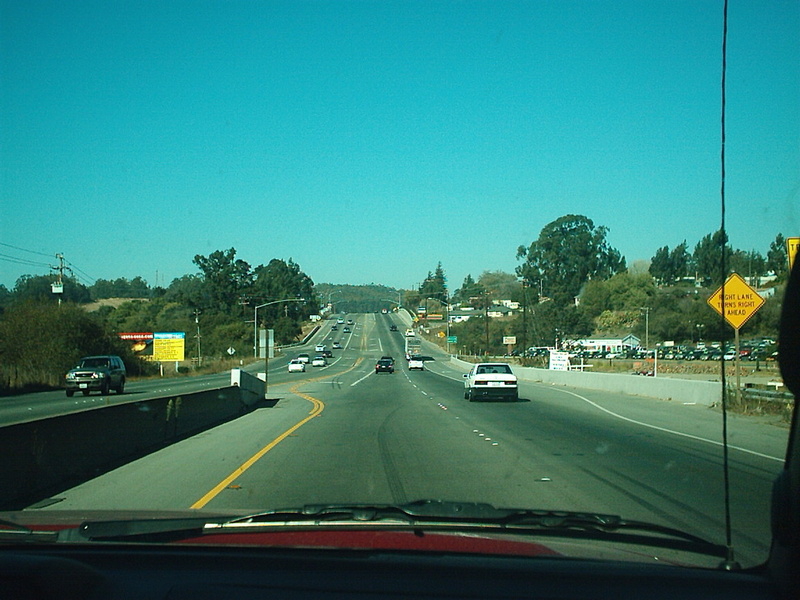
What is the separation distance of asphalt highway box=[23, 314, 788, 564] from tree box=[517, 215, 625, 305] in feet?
257

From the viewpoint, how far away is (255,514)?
4.89 m

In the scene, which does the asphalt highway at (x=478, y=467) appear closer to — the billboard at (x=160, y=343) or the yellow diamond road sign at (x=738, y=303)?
the yellow diamond road sign at (x=738, y=303)

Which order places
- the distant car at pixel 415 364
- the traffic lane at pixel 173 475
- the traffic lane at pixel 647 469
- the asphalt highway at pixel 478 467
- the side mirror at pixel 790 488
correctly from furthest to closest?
the distant car at pixel 415 364, the traffic lane at pixel 173 475, the asphalt highway at pixel 478 467, the traffic lane at pixel 647 469, the side mirror at pixel 790 488

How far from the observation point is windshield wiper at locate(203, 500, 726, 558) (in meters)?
4.39

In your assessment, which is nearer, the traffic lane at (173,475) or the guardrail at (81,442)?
the traffic lane at (173,475)

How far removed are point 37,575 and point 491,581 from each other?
63.6 inches

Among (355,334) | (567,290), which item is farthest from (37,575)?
(355,334)

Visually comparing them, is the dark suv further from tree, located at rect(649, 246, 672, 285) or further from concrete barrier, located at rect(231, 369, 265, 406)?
tree, located at rect(649, 246, 672, 285)

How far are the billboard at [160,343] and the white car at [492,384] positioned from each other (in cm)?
3147

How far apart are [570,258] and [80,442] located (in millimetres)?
98182

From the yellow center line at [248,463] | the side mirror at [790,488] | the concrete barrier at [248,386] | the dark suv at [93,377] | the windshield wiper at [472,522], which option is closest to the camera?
the side mirror at [790,488]

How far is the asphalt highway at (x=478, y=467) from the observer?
962cm

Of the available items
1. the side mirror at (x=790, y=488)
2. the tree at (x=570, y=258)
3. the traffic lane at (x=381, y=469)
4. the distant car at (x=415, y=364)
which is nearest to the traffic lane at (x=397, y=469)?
the traffic lane at (x=381, y=469)

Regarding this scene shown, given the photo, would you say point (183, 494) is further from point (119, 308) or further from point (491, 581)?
point (119, 308)
